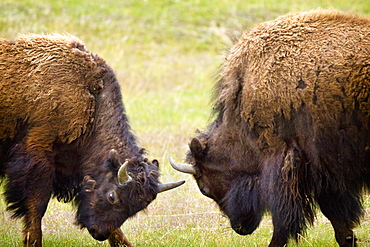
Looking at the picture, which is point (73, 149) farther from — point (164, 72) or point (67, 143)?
point (164, 72)

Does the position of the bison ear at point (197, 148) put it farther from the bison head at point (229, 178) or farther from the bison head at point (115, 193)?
the bison head at point (115, 193)

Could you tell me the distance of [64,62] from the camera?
661 centimetres

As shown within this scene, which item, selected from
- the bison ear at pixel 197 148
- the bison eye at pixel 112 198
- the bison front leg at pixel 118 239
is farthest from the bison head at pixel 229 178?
the bison front leg at pixel 118 239

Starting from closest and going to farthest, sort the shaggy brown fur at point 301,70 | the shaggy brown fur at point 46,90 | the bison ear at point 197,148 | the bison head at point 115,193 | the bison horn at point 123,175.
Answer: the shaggy brown fur at point 301,70 < the bison horn at point 123,175 < the bison head at point 115,193 < the shaggy brown fur at point 46,90 < the bison ear at point 197,148

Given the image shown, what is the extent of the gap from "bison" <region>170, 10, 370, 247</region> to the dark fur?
3.61ft

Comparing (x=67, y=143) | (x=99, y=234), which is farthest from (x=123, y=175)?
(x=67, y=143)

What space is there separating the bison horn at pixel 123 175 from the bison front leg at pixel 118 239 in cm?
102

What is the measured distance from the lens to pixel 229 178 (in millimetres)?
6473

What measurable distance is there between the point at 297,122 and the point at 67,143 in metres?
2.60

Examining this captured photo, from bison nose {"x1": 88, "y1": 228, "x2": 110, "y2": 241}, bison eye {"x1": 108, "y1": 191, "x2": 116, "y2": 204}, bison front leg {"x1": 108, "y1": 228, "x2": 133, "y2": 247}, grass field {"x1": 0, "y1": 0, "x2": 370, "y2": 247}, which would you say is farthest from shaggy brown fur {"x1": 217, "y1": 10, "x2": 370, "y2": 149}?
bison front leg {"x1": 108, "y1": 228, "x2": 133, "y2": 247}

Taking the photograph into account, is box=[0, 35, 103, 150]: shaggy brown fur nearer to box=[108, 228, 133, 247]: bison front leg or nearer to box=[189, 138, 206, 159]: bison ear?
box=[189, 138, 206, 159]: bison ear

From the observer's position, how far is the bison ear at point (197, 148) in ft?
21.5

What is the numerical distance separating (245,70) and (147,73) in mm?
11106

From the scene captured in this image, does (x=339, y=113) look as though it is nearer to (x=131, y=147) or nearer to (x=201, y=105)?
(x=131, y=147)
